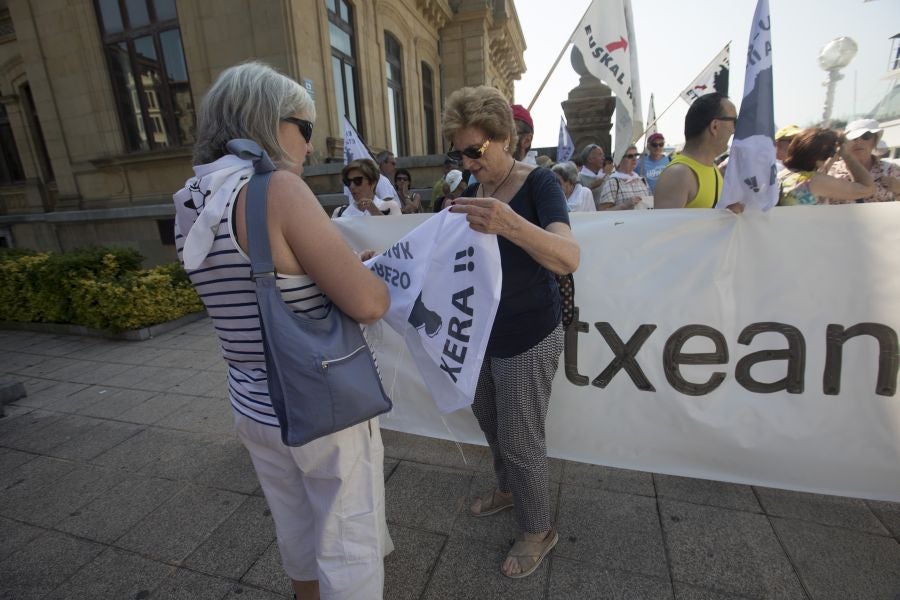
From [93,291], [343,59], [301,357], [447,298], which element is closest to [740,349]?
[447,298]

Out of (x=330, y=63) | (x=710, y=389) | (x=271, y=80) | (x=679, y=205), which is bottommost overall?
(x=710, y=389)

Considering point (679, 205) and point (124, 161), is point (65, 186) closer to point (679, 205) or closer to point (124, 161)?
point (124, 161)

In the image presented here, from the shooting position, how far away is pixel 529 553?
74.8 inches

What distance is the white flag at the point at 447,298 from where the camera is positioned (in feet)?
4.96

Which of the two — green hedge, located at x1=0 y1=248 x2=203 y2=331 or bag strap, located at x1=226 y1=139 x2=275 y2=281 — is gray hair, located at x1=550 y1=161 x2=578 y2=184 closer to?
bag strap, located at x1=226 y1=139 x2=275 y2=281

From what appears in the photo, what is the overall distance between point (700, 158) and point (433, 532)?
229 cm

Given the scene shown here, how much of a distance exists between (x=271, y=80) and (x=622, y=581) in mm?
Answer: 2225

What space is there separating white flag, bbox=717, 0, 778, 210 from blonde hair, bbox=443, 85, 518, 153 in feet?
3.22

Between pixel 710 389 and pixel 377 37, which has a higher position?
A: pixel 377 37

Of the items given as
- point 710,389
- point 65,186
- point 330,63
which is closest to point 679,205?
point 710,389

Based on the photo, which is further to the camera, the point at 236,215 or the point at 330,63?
the point at 330,63

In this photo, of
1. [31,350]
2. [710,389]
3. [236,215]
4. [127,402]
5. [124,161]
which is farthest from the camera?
[124,161]

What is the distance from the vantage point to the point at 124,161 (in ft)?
33.1

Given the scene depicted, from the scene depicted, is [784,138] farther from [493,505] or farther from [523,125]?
[493,505]
